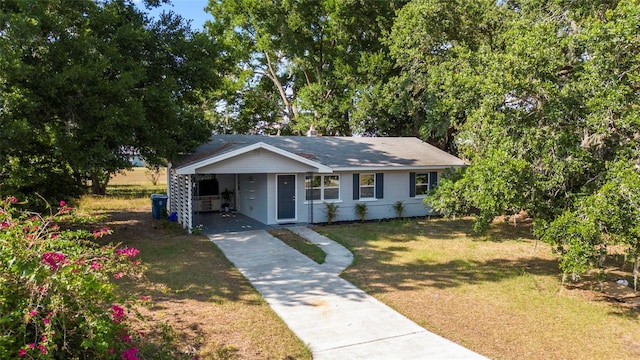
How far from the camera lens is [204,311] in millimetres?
7223

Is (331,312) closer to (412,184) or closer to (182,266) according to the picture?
(182,266)

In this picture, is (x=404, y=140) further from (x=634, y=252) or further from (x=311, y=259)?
(x=634, y=252)

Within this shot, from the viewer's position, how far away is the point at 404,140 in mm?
23281

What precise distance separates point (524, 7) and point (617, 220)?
8.20 m

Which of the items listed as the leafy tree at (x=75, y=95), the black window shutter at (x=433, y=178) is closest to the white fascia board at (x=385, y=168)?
the black window shutter at (x=433, y=178)

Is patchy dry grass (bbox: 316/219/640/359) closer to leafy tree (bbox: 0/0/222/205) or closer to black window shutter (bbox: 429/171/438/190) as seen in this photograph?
black window shutter (bbox: 429/171/438/190)

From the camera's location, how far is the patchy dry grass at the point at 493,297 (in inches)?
251

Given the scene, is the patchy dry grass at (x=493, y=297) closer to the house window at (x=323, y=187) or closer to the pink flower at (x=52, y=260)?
the house window at (x=323, y=187)

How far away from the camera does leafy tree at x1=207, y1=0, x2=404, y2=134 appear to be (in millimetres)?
26328

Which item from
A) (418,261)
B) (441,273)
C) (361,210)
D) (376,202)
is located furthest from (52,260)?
(376,202)

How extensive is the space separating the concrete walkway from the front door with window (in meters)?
4.41

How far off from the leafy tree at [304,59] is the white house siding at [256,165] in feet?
35.6

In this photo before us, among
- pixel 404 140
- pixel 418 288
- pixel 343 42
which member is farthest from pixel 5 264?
pixel 343 42

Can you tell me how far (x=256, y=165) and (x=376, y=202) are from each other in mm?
5970
